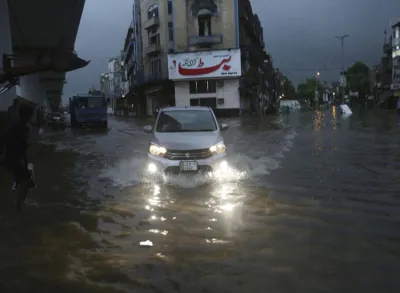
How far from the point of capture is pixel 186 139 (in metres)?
9.23

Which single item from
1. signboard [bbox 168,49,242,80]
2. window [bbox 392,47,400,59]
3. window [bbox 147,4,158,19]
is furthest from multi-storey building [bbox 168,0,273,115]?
window [bbox 392,47,400,59]

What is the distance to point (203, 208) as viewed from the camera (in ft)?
24.0

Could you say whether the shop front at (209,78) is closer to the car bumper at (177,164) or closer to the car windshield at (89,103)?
the car windshield at (89,103)

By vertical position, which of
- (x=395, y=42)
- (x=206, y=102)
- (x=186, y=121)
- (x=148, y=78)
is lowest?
(x=186, y=121)

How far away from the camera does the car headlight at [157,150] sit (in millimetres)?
9085

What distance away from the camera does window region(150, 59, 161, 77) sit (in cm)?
5766

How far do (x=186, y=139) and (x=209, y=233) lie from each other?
3.58 meters

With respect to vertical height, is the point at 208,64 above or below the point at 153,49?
below

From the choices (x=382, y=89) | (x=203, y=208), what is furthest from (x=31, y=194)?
(x=382, y=89)

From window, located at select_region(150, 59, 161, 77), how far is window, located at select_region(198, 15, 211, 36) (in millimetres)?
7478

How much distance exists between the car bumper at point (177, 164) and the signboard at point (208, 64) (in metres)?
41.8

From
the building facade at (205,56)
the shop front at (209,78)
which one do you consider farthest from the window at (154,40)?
the shop front at (209,78)

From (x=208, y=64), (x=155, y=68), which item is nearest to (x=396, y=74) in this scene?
(x=208, y=64)

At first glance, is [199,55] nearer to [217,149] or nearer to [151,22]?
[151,22]
